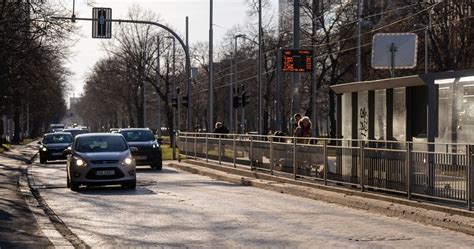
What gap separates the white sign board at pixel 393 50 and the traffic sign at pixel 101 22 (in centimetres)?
1184

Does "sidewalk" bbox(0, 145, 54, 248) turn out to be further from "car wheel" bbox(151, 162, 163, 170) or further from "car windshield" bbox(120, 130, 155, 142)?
"car windshield" bbox(120, 130, 155, 142)

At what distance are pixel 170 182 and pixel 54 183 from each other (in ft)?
11.7

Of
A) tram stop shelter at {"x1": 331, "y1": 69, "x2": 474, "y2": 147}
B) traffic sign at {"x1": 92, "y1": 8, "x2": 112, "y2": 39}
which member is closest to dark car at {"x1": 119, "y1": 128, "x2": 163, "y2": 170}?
traffic sign at {"x1": 92, "y1": 8, "x2": 112, "y2": 39}

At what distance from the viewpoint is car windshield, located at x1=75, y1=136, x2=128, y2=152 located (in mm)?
21969

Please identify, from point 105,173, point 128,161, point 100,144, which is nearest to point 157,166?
point 100,144

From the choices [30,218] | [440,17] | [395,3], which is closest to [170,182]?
[30,218]

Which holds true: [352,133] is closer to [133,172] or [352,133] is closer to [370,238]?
[133,172]

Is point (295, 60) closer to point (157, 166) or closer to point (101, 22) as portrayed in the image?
point (101, 22)

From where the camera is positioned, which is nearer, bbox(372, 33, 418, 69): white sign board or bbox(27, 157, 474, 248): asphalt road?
bbox(27, 157, 474, 248): asphalt road

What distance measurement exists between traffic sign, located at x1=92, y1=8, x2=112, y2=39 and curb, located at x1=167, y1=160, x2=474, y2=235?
7373 mm

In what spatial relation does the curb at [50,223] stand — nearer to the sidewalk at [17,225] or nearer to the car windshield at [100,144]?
the sidewalk at [17,225]

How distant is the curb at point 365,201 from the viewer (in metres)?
12.6

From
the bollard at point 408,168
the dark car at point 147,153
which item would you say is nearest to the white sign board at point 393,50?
the bollard at point 408,168

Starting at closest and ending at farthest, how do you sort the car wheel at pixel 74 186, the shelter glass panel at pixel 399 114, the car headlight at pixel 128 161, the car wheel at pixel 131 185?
the shelter glass panel at pixel 399 114, the car wheel at pixel 74 186, the car headlight at pixel 128 161, the car wheel at pixel 131 185
